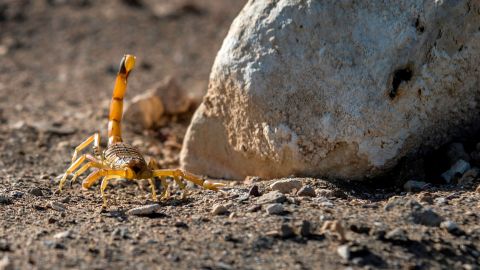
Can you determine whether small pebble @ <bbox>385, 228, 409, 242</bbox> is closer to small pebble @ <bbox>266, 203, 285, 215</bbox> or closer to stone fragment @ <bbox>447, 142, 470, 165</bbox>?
small pebble @ <bbox>266, 203, 285, 215</bbox>

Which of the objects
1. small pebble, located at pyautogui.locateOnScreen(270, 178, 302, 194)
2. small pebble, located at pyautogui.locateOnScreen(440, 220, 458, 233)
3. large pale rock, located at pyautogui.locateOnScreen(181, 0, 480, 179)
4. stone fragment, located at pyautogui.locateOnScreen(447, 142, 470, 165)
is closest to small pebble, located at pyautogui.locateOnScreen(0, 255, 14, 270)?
small pebble, located at pyautogui.locateOnScreen(270, 178, 302, 194)

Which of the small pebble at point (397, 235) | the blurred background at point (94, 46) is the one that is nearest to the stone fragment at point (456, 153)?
the small pebble at point (397, 235)

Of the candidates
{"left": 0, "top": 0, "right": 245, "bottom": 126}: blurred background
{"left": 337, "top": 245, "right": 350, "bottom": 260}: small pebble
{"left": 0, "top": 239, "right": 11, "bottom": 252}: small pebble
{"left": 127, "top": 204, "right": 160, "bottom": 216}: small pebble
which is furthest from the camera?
{"left": 0, "top": 0, "right": 245, "bottom": 126}: blurred background

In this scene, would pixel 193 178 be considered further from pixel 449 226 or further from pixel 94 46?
pixel 94 46

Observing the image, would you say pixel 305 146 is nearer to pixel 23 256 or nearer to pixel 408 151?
pixel 408 151

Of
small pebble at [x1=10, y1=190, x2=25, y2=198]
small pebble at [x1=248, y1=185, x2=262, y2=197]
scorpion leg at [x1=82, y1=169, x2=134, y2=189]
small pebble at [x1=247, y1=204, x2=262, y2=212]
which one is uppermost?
scorpion leg at [x1=82, y1=169, x2=134, y2=189]

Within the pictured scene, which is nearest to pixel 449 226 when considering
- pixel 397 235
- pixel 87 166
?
pixel 397 235
